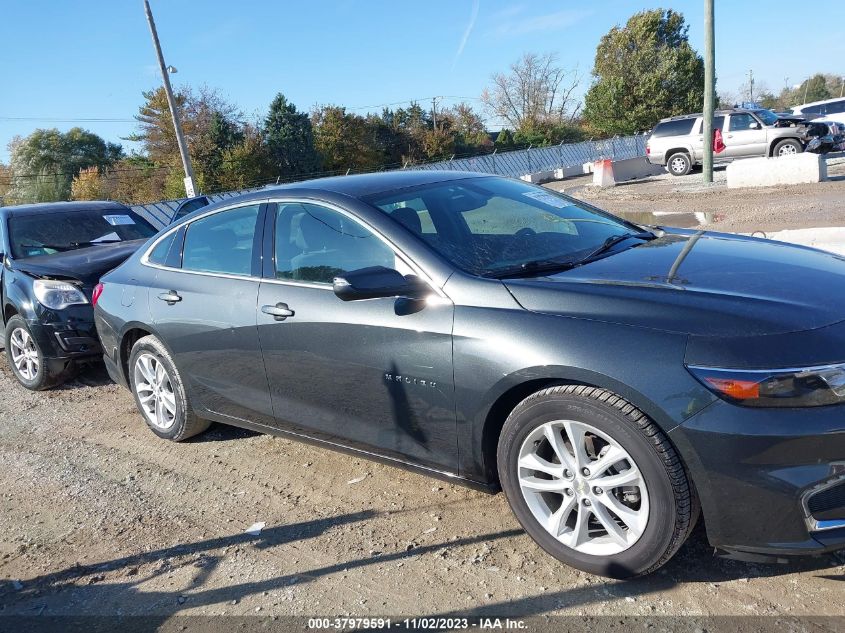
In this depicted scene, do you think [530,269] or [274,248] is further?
[274,248]

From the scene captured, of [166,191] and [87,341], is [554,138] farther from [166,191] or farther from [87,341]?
[87,341]

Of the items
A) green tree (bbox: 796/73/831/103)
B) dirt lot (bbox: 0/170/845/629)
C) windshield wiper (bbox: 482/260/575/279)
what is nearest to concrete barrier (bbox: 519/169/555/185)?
dirt lot (bbox: 0/170/845/629)

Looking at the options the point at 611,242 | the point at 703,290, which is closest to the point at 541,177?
the point at 611,242

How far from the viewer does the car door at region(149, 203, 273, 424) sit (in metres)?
4.01

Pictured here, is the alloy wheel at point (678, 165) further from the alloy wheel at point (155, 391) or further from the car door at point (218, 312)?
the alloy wheel at point (155, 391)

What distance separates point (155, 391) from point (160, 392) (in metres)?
0.06

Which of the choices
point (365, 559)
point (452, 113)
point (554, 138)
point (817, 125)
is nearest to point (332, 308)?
point (365, 559)

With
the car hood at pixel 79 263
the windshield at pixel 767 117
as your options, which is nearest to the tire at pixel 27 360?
the car hood at pixel 79 263

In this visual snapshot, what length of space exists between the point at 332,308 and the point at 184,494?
1533mm

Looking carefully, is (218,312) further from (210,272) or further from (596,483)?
(596,483)

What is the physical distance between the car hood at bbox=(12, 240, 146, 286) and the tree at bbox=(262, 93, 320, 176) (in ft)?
129

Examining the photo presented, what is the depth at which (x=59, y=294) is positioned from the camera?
6.18 metres

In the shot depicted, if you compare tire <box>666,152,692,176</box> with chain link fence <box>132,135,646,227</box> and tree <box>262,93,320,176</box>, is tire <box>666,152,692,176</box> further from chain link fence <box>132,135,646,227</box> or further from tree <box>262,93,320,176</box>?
tree <box>262,93,320,176</box>

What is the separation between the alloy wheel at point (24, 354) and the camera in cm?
637
